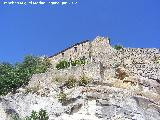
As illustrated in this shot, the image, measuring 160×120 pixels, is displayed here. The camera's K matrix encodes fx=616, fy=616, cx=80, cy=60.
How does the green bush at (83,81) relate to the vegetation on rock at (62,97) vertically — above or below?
above

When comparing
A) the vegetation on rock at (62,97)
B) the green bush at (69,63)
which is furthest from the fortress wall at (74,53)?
the vegetation on rock at (62,97)

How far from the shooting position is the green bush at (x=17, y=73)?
5116 cm

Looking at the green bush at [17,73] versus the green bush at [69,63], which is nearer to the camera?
the green bush at [17,73]

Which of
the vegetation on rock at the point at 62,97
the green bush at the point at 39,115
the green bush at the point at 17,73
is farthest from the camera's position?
the green bush at the point at 17,73

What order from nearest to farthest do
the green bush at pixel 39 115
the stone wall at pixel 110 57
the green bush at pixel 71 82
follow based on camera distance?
the green bush at pixel 39 115 < the green bush at pixel 71 82 < the stone wall at pixel 110 57

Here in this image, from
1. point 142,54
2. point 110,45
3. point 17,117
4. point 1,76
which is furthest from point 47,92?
point 110,45

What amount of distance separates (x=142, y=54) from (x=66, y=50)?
12.2 m

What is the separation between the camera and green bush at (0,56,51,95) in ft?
168

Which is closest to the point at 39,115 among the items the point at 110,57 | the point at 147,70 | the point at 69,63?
the point at 147,70

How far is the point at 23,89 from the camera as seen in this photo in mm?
49562

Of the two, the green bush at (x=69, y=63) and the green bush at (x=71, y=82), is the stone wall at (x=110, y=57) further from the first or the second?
the green bush at (x=69, y=63)

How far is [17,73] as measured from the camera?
52.3m

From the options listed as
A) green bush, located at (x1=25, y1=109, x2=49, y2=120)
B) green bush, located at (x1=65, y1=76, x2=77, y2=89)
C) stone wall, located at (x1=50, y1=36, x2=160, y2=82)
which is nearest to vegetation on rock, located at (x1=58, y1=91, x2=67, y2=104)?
green bush, located at (x1=65, y1=76, x2=77, y2=89)

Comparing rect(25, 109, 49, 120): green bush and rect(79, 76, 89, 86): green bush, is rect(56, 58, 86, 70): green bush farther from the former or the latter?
rect(25, 109, 49, 120): green bush
